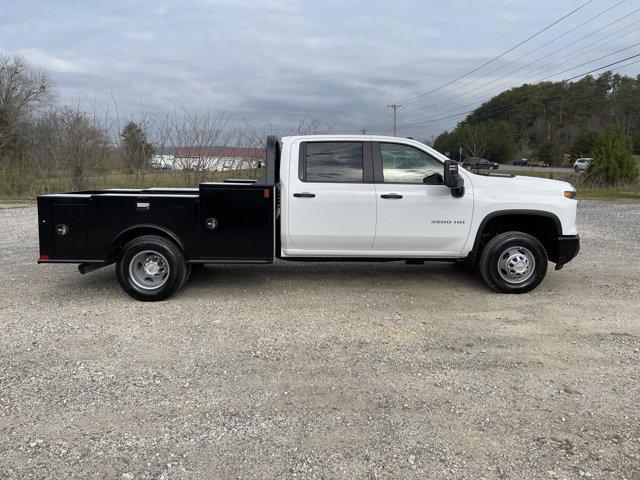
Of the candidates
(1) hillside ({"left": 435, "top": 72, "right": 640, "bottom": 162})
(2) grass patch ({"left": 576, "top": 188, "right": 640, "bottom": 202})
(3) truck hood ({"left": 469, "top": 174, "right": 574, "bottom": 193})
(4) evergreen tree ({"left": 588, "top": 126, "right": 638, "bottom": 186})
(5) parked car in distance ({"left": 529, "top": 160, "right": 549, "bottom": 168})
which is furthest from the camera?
(1) hillside ({"left": 435, "top": 72, "right": 640, "bottom": 162})

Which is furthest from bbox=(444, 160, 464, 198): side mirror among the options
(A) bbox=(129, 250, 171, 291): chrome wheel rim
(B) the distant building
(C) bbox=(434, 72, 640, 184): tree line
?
(C) bbox=(434, 72, 640, 184): tree line

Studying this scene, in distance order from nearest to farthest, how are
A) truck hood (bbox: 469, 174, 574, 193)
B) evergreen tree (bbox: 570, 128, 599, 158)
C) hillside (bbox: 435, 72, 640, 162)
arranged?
1. truck hood (bbox: 469, 174, 574, 193)
2. evergreen tree (bbox: 570, 128, 599, 158)
3. hillside (bbox: 435, 72, 640, 162)

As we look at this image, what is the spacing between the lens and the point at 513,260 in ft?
20.7

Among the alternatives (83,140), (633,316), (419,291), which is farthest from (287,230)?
(83,140)

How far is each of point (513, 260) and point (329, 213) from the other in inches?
94.6

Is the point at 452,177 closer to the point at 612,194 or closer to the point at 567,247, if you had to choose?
the point at 567,247

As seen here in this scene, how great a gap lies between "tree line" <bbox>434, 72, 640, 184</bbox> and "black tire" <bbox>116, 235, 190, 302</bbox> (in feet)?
218

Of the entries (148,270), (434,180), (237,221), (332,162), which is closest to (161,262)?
(148,270)

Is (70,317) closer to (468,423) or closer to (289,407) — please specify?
(289,407)

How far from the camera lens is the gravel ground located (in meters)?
3.01

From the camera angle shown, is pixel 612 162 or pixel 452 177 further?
pixel 612 162

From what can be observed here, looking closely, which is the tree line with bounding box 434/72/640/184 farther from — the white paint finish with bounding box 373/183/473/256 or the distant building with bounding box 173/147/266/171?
the white paint finish with bounding box 373/183/473/256

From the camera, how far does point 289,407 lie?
361 centimetres

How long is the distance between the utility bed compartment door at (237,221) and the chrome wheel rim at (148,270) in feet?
1.87
